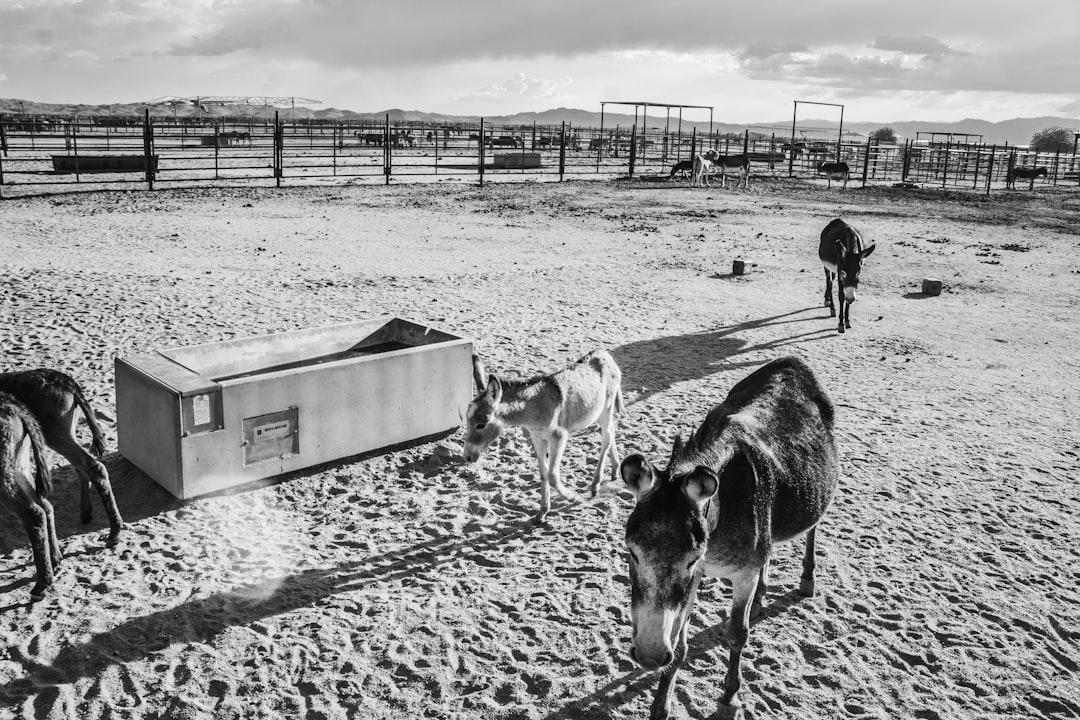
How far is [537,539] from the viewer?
18.9 feet

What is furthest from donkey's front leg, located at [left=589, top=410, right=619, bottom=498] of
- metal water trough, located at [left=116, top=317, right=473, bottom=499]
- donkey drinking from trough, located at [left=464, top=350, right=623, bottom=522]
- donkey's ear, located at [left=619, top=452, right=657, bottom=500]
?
donkey's ear, located at [left=619, top=452, right=657, bottom=500]

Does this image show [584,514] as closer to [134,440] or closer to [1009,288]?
[134,440]

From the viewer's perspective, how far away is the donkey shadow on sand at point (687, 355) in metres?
8.88

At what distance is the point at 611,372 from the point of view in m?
6.70

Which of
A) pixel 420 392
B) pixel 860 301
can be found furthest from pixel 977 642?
pixel 860 301

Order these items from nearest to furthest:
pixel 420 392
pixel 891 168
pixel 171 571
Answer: pixel 171 571, pixel 420 392, pixel 891 168

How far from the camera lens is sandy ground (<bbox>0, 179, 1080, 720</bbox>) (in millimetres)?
4211

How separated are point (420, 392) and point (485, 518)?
156 centimetres

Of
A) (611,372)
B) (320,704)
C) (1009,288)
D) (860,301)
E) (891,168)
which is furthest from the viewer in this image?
(891,168)

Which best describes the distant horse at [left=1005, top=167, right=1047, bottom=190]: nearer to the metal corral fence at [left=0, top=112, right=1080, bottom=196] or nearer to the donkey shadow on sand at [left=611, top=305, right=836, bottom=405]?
the metal corral fence at [left=0, top=112, right=1080, bottom=196]

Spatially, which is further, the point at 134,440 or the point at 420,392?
the point at 420,392

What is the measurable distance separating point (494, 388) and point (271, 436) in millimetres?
1890

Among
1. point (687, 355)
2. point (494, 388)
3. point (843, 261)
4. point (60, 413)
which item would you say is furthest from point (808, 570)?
point (843, 261)

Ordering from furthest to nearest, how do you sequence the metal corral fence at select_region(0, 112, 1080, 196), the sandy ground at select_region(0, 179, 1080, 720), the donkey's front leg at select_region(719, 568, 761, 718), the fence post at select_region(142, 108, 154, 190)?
the metal corral fence at select_region(0, 112, 1080, 196) < the fence post at select_region(142, 108, 154, 190) < the sandy ground at select_region(0, 179, 1080, 720) < the donkey's front leg at select_region(719, 568, 761, 718)
